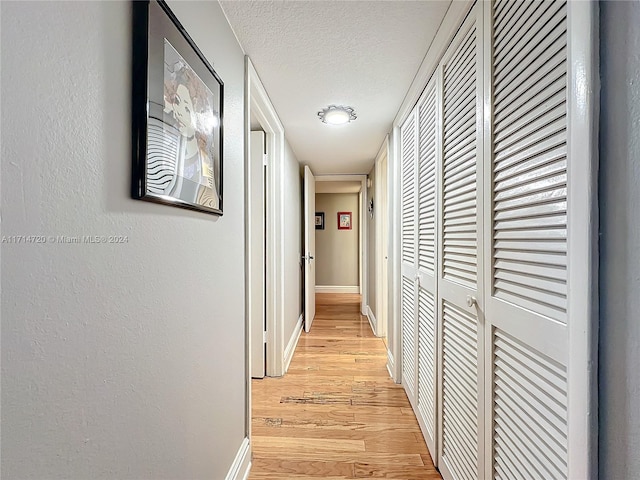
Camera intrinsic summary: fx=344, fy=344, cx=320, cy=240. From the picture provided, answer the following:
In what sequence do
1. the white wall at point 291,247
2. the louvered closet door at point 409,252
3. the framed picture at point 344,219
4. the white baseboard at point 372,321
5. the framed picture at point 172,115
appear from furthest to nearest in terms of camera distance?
the framed picture at point 344,219, the white baseboard at point 372,321, the white wall at point 291,247, the louvered closet door at point 409,252, the framed picture at point 172,115

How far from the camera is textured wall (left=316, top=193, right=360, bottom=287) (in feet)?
22.3

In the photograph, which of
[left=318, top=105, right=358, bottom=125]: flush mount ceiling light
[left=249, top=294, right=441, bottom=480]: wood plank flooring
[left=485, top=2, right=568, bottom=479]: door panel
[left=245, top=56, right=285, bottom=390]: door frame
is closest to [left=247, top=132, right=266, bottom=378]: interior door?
[left=245, top=56, right=285, bottom=390]: door frame

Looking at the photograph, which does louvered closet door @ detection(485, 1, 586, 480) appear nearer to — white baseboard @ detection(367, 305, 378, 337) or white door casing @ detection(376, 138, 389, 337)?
white door casing @ detection(376, 138, 389, 337)

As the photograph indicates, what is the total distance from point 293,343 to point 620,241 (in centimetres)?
309

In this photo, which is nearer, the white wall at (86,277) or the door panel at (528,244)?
the white wall at (86,277)

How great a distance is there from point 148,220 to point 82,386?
0.40 metres

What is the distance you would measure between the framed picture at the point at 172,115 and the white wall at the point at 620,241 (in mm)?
979

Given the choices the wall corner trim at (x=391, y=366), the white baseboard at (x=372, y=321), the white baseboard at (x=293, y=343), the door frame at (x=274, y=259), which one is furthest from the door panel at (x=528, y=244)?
the white baseboard at (x=372, y=321)

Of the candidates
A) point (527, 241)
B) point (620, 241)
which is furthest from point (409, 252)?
point (620, 241)

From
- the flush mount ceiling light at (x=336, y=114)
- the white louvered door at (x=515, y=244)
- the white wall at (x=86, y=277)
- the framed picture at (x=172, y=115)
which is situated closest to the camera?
the white wall at (x=86, y=277)

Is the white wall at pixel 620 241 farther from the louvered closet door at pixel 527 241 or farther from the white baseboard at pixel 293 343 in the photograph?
the white baseboard at pixel 293 343

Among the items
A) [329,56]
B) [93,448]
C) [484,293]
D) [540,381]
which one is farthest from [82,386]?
[329,56]

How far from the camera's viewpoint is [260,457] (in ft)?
5.90

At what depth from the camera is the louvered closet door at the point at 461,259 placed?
1208 millimetres
